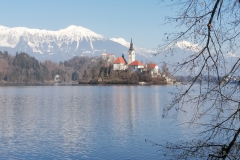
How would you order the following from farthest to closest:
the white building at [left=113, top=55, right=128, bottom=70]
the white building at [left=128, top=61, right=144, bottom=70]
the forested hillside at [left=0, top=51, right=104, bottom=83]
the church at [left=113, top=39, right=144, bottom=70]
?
the forested hillside at [left=0, top=51, right=104, bottom=83], the white building at [left=113, top=55, right=128, bottom=70], the church at [left=113, top=39, right=144, bottom=70], the white building at [left=128, top=61, right=144, bottom=70]

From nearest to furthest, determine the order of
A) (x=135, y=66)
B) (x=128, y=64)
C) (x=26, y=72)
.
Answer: (x=135, y=66) → (x=128, y=64) → (x=26, y=72)

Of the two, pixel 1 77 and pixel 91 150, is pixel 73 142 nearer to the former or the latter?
pixel 91 150

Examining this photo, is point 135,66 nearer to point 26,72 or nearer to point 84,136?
point 26,72

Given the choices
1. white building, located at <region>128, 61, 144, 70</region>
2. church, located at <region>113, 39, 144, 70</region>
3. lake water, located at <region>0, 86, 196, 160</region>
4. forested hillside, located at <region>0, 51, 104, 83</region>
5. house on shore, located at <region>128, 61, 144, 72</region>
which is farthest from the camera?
forested hillside, located at <region>0, 51, 104, 83</region>

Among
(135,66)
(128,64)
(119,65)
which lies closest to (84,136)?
(135,66)

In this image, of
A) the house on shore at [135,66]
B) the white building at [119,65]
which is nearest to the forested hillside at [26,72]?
the white building at [119,65]

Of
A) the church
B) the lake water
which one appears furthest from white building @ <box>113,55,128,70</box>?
the lake water

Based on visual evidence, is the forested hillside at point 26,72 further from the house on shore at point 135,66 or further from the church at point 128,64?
the house on shore at point 135,66

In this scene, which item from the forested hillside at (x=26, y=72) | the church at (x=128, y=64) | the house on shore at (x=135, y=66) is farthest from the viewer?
the forested hillside at (x=26, y=72)

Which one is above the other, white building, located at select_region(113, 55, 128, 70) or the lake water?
white building, located at select_region(113, 55, 128, 70)

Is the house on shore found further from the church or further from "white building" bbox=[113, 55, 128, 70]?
"white building" bbox=[113, 55, 128, 70]

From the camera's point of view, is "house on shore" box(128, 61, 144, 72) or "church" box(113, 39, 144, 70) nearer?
"house on shore" box(128, 61, 144, 72)

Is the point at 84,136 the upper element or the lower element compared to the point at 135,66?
lower

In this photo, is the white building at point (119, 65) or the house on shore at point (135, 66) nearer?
the house on shore at point (135, 66)
